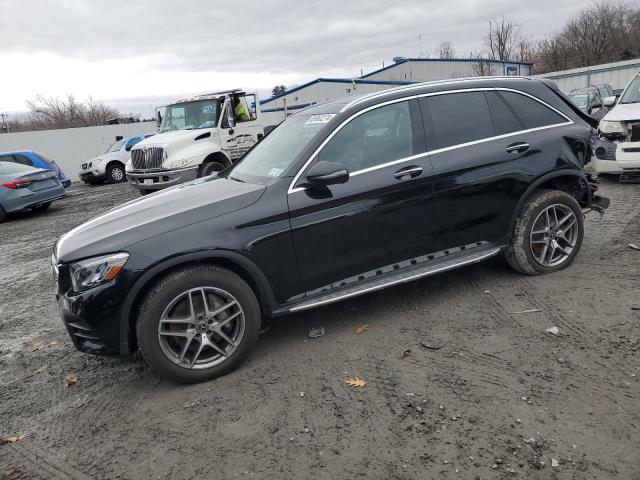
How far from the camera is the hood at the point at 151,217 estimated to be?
11.1 ft

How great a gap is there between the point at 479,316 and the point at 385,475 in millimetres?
1977

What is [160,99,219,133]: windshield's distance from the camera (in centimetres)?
1205

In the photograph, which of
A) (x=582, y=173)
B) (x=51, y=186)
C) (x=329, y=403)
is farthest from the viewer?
(x=51, y=186)

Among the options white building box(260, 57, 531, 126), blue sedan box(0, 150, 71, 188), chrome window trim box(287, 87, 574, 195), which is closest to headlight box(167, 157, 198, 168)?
blue sedan box(0, 150, 71, 188)

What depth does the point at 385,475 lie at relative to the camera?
250cm

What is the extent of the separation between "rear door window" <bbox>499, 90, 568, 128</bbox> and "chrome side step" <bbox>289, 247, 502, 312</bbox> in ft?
4.08

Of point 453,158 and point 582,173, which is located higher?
point 453,158

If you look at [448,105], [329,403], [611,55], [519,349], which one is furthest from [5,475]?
[611,55]

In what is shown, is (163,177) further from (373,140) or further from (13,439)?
(13,439)

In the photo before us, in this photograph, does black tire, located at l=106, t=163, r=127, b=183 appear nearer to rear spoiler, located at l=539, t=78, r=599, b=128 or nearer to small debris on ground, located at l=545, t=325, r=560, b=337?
rear spoiler, located at l=539, t=78, r=599, b=128

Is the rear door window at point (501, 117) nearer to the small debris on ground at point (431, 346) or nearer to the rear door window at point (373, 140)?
the rear door window at point (373, 140)

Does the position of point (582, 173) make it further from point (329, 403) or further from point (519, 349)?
point (329, 403)

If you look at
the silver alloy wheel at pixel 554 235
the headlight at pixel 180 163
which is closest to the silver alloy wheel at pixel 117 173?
the headlight at pixel 180 163

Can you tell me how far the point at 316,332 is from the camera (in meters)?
4.15
